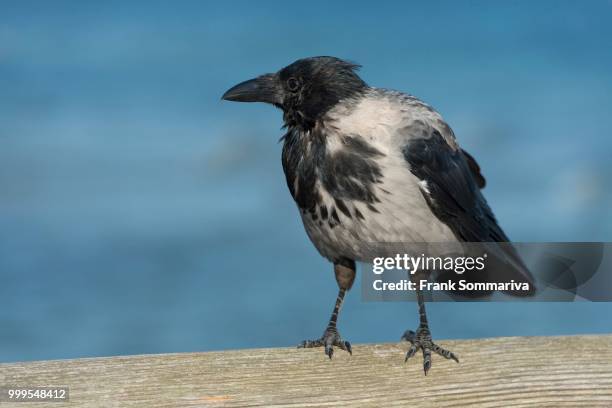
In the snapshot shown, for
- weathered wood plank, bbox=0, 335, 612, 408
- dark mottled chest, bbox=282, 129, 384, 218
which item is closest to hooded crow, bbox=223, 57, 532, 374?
dark mottled chest, bbox=282, 129, 384, 218

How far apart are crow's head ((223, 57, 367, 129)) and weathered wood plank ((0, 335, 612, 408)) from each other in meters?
1.40

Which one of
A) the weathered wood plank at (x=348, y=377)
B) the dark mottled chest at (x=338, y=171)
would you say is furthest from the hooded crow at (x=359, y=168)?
the weathered wood plank at (x=348, y=377)

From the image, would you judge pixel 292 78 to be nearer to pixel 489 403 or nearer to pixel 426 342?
pixel 426 342

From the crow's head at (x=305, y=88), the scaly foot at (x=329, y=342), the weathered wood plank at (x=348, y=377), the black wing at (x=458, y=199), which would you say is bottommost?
the weathered wood plank at (x=348, y=377)

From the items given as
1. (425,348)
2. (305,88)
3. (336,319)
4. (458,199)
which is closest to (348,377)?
(425,348)

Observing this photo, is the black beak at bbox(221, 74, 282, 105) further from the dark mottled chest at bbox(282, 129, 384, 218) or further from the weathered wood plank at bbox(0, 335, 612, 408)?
the weathered wood plank at bbox(0, 335, 612, 408)

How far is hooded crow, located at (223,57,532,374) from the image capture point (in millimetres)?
4551

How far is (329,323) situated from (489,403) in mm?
1234

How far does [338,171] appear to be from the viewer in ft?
14.9

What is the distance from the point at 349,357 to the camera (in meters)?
3.98

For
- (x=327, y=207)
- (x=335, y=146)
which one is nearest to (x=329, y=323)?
(x=327, y=207)

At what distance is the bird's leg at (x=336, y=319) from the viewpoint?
13.7ft

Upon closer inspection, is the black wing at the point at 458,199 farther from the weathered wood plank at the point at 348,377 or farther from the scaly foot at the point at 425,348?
the weathered wood plank at the point at 348,377

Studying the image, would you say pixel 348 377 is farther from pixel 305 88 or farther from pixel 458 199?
pixel 305 88
